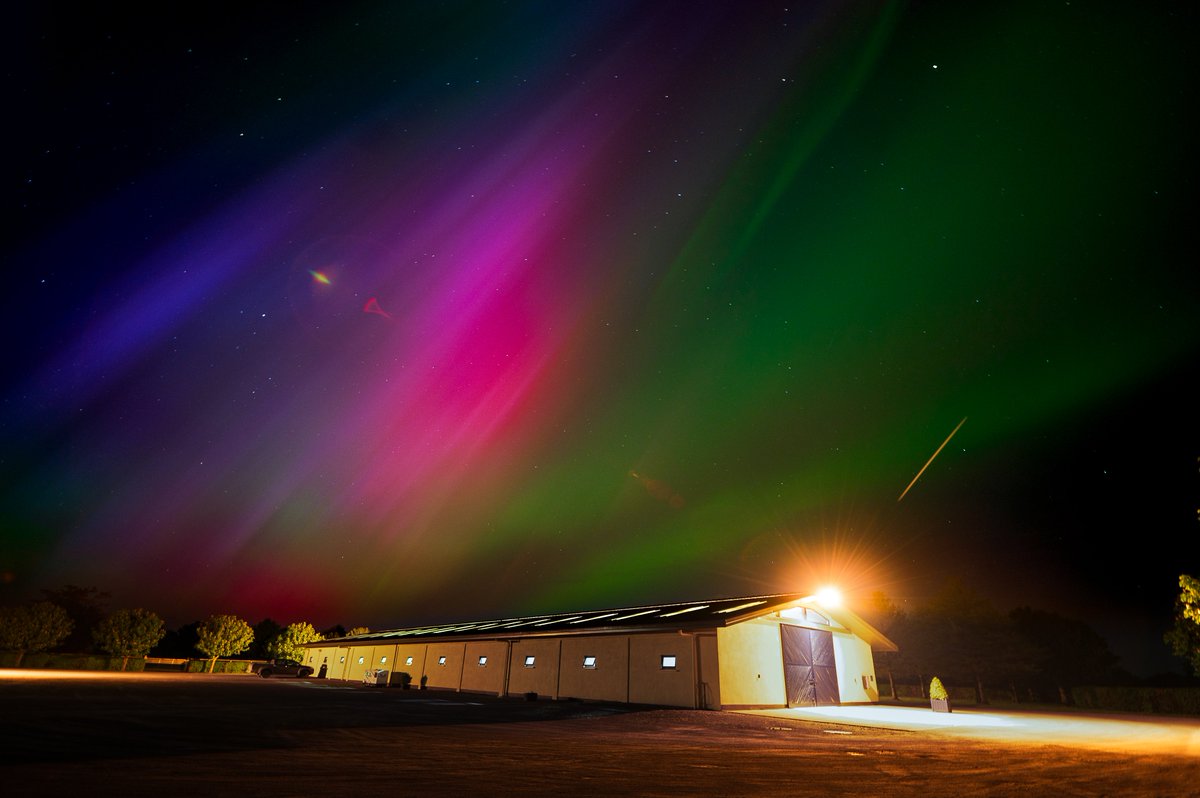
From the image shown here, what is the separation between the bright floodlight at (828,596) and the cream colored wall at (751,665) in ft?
12.7

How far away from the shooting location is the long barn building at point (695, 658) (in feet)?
76.7

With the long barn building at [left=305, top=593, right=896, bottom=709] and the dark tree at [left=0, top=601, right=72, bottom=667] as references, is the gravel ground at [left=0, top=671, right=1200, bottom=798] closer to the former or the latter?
the long barn building at [left=305, top=593, right=896, bottom=709]

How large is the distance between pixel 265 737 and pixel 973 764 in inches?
507

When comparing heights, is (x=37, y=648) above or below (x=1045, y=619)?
below

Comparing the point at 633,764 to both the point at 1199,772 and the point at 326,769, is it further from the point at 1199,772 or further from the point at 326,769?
the point at 1199,772

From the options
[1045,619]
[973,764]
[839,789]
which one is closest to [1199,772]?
[973,764]

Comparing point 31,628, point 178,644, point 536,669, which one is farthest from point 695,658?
point 178,644

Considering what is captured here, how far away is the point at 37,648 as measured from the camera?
6731cm

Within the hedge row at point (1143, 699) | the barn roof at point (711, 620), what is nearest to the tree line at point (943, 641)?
the hedge row at point (1143, 699)

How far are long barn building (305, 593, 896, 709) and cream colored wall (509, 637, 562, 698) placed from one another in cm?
5

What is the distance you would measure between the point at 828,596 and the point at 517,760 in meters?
23.5

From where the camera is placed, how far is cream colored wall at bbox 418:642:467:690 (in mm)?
36266

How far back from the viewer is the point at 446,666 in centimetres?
3725

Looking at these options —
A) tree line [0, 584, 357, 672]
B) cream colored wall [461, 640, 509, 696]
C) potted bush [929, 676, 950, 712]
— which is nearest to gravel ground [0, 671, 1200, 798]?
potted bush [929, 676, 950, 712]
